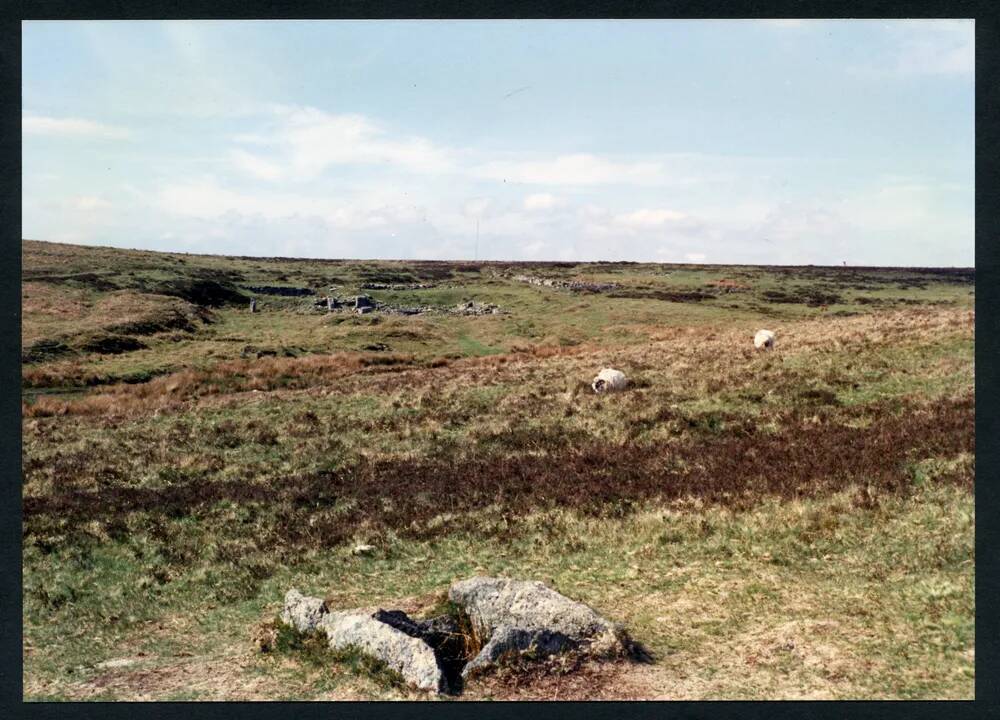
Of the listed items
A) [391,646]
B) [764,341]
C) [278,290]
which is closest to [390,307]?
[278,290]

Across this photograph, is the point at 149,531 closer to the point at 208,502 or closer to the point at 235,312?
the point at 208,502

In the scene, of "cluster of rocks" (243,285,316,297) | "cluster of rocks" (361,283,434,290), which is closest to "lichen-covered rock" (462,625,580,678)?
"cluster of rocks" (243,285,316,297)

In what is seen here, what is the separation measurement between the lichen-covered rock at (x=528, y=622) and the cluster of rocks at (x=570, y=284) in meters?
93.9

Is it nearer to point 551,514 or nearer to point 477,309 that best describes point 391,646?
point 551,514

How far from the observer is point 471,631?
10.3 meters

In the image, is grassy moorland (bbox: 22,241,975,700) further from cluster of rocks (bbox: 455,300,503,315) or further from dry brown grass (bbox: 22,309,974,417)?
cluster of rocks (bbox: 455,300,503,315)

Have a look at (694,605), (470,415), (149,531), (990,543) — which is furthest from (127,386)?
(990,543)

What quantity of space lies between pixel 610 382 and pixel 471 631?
20266mm

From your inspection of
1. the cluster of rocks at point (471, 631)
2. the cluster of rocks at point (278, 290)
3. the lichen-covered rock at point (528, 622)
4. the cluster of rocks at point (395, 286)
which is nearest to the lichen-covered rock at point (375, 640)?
the cluster of rocks at point (471, 631)

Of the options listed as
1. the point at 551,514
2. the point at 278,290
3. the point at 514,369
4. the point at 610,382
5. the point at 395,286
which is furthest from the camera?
the point at 395,286

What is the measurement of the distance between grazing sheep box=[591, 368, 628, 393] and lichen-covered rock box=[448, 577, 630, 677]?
19261mm

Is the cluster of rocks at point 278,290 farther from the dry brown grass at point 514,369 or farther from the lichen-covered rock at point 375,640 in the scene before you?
the lichen-covered rock at point 375,640

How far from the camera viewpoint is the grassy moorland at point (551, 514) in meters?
9.47
